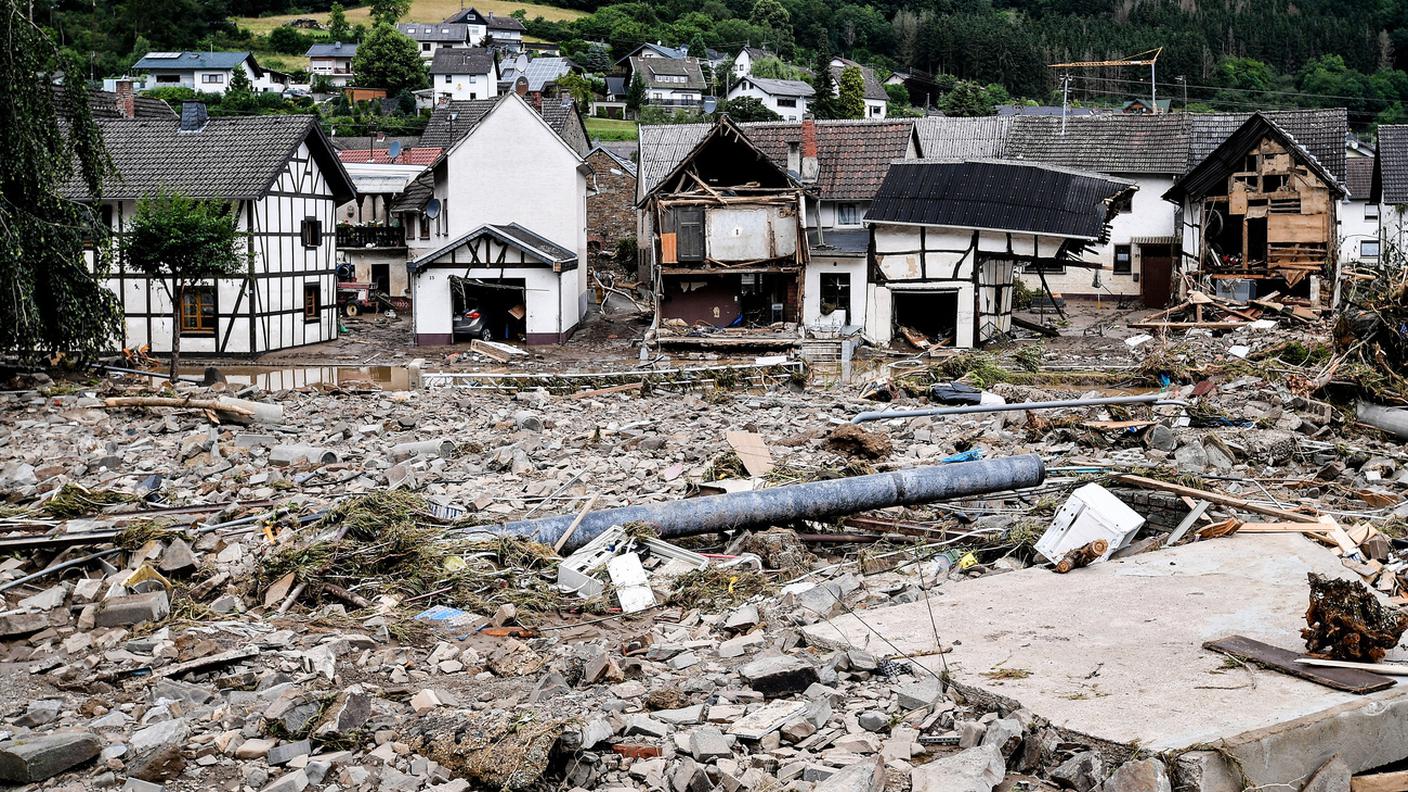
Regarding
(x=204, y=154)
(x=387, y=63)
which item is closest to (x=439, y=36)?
(x=387, y=63)

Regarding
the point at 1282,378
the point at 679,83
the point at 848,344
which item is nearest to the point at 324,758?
the point at 1282,378

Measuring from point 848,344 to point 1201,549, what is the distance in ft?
65.9

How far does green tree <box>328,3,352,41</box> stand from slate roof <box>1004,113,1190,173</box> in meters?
80.9

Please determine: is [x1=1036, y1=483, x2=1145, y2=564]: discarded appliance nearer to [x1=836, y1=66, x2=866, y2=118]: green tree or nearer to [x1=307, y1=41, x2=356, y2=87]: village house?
[x1=836, y1=66, x2=866, y2=118]: green tree

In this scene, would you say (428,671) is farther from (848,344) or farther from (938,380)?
(848,344)

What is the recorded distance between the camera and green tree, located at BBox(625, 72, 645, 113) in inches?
3674

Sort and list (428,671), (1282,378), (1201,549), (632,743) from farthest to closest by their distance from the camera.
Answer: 1. (1282,378)
2. (1201,549)
3. (428,671)
4. (632,743)

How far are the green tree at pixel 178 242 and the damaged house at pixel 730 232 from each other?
11.2 meters

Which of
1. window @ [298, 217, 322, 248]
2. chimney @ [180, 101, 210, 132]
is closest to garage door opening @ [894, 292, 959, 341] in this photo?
window @ [298, 217, 322, 248]

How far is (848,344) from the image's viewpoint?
2984cm

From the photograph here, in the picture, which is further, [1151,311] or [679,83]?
[679,83]

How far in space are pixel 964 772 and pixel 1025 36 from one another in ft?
397

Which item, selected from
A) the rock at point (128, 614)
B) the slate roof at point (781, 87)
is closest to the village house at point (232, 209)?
the rock at point (128, 614)

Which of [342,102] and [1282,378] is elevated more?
[342,102]
